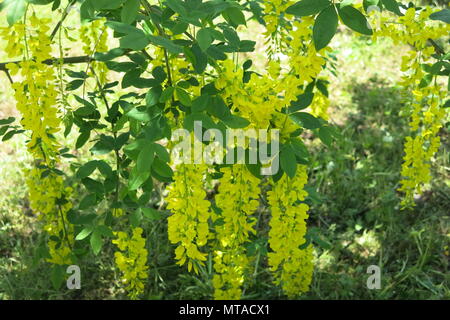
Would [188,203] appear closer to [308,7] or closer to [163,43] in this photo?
[163,43]

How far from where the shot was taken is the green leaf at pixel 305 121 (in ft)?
5.08

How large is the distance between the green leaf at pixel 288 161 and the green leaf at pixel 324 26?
368mm

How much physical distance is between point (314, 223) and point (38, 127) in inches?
70.0

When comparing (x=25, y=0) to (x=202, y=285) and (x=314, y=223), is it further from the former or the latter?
(x=314, y=223)

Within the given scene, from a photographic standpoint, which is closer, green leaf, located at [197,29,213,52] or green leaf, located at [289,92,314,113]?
green leaf, located at [197,29,213,52]

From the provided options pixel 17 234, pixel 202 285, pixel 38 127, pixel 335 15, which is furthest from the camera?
pixel 17 234

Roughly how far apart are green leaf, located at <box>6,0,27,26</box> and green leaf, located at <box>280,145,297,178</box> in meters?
0.81

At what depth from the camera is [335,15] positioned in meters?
1.29

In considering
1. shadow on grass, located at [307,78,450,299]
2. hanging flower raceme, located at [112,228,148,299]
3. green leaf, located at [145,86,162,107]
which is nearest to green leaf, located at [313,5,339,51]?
green leaf, located at [145,86,162,107]

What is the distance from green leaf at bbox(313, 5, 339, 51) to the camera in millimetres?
1286

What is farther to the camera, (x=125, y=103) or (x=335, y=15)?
(x=125, y=103)

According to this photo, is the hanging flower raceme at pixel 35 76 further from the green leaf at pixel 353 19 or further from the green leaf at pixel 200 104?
the green leaf at pixel 353 19

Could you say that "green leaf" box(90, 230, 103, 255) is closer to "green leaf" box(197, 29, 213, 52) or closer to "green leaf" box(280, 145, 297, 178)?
"green leaf" box(280, 145, 297, 178)
